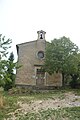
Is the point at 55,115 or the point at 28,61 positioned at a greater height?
the point at 28,61

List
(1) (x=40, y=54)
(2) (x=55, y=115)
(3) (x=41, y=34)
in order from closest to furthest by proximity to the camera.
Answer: (2) (x=55, y=115) → (1) (x=40, y=54) → (3) (x=41, y=34)

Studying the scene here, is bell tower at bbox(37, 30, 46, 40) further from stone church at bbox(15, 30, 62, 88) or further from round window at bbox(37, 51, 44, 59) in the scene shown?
round window at bbox(37, 51, 44, 59)

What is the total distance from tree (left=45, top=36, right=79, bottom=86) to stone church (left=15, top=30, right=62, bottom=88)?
3.35m

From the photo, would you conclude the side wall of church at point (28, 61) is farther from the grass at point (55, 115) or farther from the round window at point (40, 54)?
the grass at point (55, 115)

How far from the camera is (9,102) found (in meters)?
19.5

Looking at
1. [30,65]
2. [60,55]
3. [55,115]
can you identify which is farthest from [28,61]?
[55,115]

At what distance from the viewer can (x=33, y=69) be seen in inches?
1361

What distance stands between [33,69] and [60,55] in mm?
5722

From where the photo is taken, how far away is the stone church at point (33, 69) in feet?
112

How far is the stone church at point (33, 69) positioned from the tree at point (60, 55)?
132 inches

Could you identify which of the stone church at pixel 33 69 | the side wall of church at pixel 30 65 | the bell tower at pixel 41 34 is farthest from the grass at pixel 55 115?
the bell tower at pixel 41 34

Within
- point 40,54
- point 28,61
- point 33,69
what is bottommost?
point 33,69

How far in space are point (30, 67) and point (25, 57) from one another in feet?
4.94

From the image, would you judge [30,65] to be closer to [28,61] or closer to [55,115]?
[28,61]
